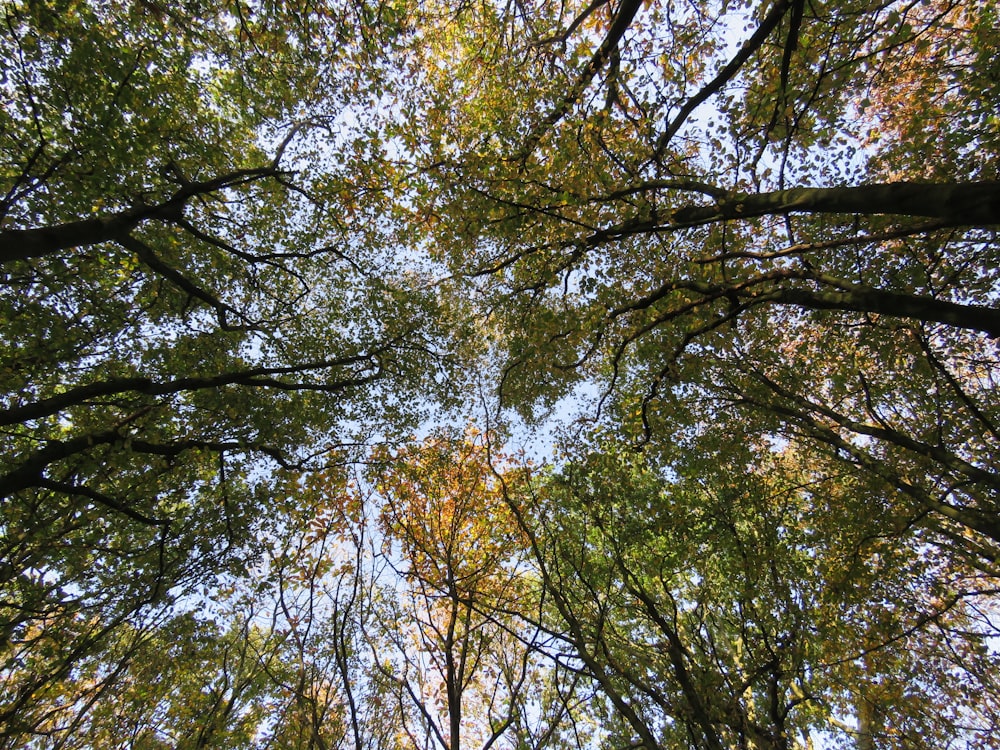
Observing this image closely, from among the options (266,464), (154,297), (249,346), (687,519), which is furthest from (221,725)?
(687,519)

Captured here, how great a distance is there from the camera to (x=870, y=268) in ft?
28.1

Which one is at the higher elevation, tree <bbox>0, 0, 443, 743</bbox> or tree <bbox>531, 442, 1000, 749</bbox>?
tree <bbox>0, 0, 443, 743</bbox>

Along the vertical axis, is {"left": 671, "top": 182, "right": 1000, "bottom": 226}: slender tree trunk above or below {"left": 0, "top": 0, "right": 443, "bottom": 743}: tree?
below

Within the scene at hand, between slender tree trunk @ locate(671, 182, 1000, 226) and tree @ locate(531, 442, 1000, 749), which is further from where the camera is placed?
tree @ locate(531, 442, 1000, 749)

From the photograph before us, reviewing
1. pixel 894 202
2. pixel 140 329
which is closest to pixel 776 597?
pixel 894 202

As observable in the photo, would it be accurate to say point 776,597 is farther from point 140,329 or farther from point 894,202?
point 140,329

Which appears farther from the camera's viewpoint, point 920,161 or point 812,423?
point 812,423

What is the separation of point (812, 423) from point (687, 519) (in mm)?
3650

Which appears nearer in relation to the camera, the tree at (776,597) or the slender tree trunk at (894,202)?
the slender tree trunk at (894,202)

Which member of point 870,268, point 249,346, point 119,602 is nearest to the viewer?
point 870,268

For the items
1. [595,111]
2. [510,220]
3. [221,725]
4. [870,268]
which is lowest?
[221,725]

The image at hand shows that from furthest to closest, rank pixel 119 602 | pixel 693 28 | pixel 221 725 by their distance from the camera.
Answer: pixel 221 725
pixel 119 602
pixel 693 28

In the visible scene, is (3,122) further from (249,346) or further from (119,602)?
(119,602)

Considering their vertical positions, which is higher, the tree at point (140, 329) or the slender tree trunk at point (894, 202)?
the tree at point (140, 329)
